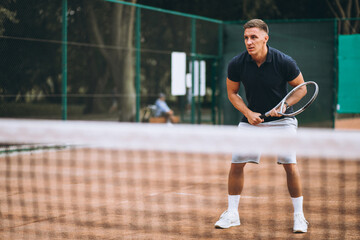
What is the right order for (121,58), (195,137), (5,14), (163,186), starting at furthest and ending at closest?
(121,58), (5,14), (163,186), (195,137)

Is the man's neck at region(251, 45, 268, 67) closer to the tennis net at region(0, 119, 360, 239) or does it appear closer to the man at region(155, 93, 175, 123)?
the tennis net at region(0, 119, 360, 239)

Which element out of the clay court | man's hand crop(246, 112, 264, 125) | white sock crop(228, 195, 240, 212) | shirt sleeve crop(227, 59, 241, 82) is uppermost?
shirt sleeve crop(227, 59, 241, 82)

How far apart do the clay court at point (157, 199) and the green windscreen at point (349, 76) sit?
14.4 ft

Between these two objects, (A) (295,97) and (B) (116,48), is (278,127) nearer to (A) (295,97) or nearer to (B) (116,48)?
(A) (295,97)

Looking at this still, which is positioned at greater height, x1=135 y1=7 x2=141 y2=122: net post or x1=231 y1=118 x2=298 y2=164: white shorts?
x1=135 y1=7 x2=141 y2=122: net post

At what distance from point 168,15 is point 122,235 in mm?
9904

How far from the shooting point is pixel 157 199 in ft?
21.9

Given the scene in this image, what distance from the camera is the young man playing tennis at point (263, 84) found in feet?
16.8

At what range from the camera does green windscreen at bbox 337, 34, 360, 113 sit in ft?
47.2

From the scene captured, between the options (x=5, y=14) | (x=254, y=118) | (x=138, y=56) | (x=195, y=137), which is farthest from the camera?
(x=138, y=56)

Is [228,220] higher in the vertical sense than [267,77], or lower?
lower

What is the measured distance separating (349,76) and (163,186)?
8.05m

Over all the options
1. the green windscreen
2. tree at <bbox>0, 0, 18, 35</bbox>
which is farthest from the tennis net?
the green windscreen

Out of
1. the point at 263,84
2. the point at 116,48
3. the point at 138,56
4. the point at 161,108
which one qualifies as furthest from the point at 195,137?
the point at 161,108
